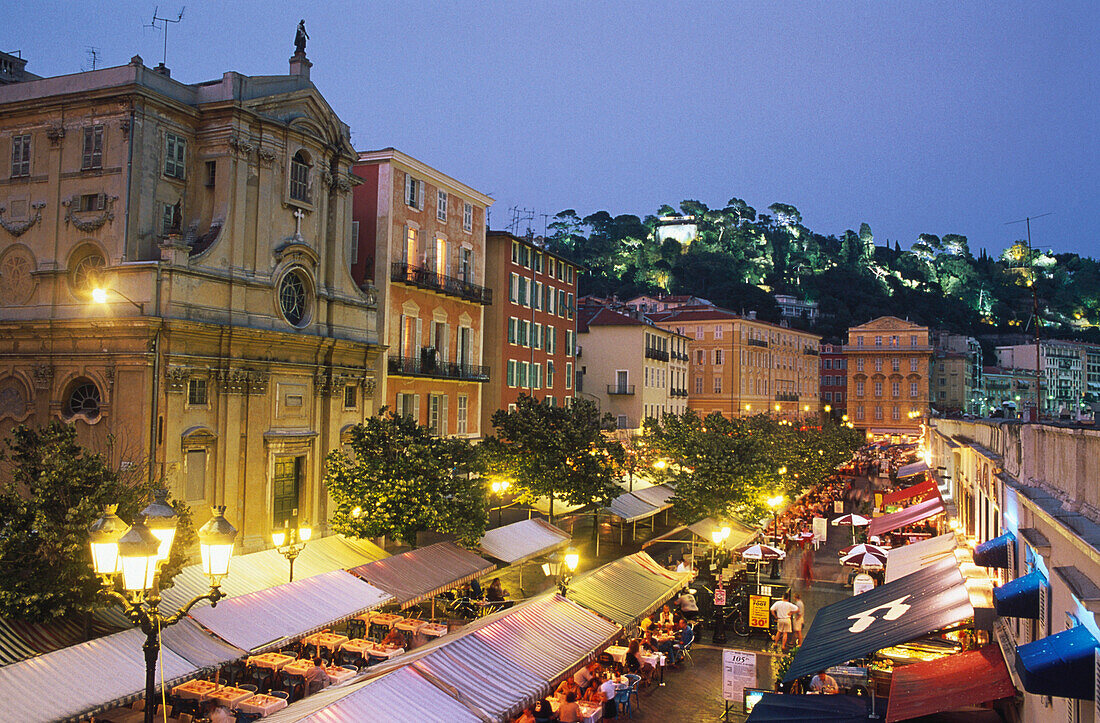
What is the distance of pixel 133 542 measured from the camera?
9.04m

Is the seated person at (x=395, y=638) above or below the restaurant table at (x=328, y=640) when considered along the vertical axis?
below

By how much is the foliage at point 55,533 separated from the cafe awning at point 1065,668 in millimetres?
13537

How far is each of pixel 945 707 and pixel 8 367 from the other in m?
26.6

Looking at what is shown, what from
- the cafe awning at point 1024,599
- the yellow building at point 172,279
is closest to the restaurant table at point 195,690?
the yellow building at point 172,279

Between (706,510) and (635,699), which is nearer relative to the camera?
(635,699)

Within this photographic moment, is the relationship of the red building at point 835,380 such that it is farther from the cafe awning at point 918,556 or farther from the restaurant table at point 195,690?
the restaurant table at point 195,690

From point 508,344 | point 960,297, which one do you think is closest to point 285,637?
point 508,344

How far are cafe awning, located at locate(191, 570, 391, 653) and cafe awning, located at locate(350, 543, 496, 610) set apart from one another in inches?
22.1

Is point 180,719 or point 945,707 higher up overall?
point 945,707

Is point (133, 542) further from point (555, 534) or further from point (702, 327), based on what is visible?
point (702, 327)

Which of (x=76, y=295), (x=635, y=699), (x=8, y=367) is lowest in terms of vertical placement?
(x=635, y=699)

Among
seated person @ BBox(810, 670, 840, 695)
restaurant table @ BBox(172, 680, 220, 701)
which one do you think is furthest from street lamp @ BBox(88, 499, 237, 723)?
seated person @ BBox(810, 670, 840, 695)

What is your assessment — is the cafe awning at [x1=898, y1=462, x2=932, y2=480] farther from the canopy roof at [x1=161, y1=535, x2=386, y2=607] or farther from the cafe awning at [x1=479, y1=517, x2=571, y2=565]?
the canopy roof at [x1=161, y1=535, x2=386, y2=607]

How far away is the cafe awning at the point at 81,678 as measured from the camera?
1291 centimetres
